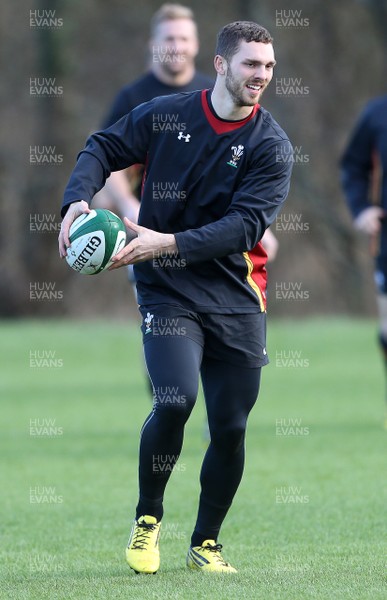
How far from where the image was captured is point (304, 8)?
2620 centimetres

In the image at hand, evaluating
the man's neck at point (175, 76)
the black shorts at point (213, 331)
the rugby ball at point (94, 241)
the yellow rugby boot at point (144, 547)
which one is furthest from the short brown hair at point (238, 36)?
the man's neck at point (175, 76)

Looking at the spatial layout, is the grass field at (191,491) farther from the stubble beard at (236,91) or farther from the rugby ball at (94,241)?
the stubble beard at (236,91)

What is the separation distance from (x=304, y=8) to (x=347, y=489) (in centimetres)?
2053

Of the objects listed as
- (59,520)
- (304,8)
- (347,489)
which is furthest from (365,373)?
(304,8)

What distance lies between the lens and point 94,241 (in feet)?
15.9

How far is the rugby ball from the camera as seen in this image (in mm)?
4859

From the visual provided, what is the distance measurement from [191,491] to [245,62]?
3.02m

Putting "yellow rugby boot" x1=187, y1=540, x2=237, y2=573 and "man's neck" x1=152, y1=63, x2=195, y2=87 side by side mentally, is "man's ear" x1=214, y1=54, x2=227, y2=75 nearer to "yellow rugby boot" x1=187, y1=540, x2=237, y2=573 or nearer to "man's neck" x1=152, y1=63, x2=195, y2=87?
"yellow rugby boot" x1=187, y1=540, x2=237, y2=573

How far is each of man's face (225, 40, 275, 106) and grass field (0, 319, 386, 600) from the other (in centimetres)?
195

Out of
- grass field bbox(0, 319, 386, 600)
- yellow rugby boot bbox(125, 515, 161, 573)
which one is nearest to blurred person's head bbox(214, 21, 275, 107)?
yellow rugby boot bbox(125, 515, 161, 573)

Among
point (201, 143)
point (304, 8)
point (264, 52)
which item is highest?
point (304, 8)

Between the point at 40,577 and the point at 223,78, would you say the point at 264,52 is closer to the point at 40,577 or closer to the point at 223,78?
the point at 223,78

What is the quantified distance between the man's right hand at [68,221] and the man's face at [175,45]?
10.6ft

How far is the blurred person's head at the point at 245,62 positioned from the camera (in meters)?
4.95
